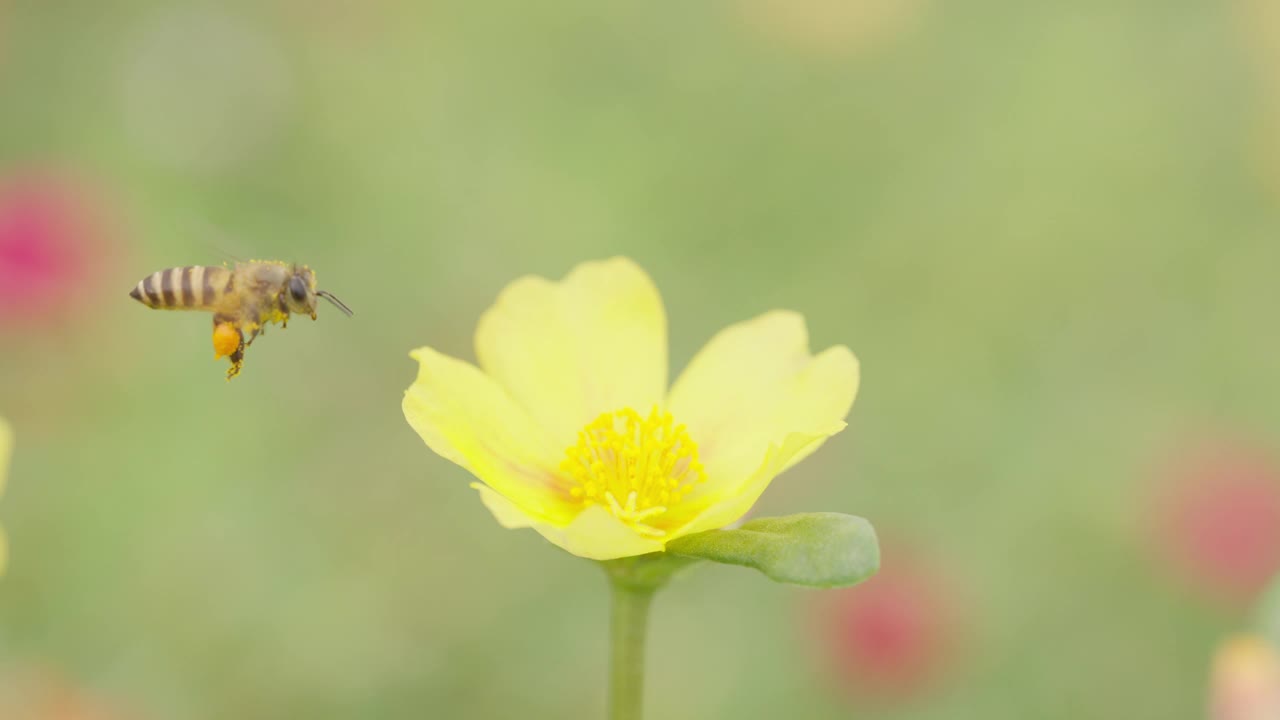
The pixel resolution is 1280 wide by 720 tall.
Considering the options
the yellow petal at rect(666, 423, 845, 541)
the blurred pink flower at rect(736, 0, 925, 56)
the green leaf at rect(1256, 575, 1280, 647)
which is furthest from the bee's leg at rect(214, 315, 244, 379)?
the blurred pink flower at rect(736, 0, 925, 56)

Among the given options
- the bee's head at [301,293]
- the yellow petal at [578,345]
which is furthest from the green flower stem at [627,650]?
the bee's head at [301,293]

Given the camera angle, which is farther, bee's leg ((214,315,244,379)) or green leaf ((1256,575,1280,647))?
→ bee's leg ((214,315,244,379))

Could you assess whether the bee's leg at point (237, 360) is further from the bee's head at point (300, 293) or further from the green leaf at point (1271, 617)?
the green leaf at point (1271, 617)

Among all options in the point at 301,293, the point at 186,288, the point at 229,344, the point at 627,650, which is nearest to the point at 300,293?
the point at 301,293

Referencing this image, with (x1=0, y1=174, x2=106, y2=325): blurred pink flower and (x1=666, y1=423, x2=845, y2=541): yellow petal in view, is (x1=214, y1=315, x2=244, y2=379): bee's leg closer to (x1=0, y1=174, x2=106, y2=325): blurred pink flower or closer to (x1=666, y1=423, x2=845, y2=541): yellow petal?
(x1=666, y1=423, x2=845, y2=541): yellow petal

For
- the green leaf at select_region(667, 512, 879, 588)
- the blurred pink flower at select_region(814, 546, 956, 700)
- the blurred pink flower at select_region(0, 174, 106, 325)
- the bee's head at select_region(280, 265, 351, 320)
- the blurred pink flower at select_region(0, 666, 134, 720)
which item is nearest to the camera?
the green leaf at select_region(667, 512, 879, 588)

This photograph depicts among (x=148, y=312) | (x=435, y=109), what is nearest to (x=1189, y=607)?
(x=148, y=312)

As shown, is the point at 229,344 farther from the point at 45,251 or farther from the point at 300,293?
the point at 45,251
